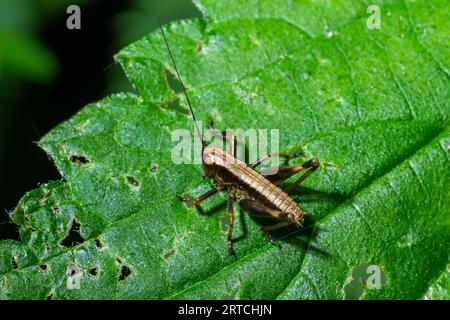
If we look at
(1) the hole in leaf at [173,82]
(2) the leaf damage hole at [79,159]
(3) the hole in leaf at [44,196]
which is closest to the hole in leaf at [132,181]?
(2) the leaf damage hole at [79,159]

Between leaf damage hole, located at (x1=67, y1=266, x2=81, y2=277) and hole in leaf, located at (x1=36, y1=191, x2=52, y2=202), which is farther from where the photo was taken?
hole in leaf, located at (x1=36, y1=191, x2=52, y2=202)

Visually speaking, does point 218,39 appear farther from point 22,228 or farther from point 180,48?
point 22,228

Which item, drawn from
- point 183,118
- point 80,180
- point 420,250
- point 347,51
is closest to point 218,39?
point 183,118

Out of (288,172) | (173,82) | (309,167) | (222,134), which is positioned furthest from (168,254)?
(173,82)

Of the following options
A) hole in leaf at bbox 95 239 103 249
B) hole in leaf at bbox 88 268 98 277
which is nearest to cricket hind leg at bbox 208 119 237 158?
hole in leaf at bbox 95 239 103 249

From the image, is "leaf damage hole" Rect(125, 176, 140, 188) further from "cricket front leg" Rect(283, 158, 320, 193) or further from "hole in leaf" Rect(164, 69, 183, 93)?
"cricket front leg" Rect(283, 158, 320, 193)

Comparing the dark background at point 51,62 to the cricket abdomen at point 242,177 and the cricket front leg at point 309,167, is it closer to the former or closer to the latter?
the cricket abdomen at point 242,177

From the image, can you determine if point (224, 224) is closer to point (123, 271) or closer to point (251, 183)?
point (251, 183)
